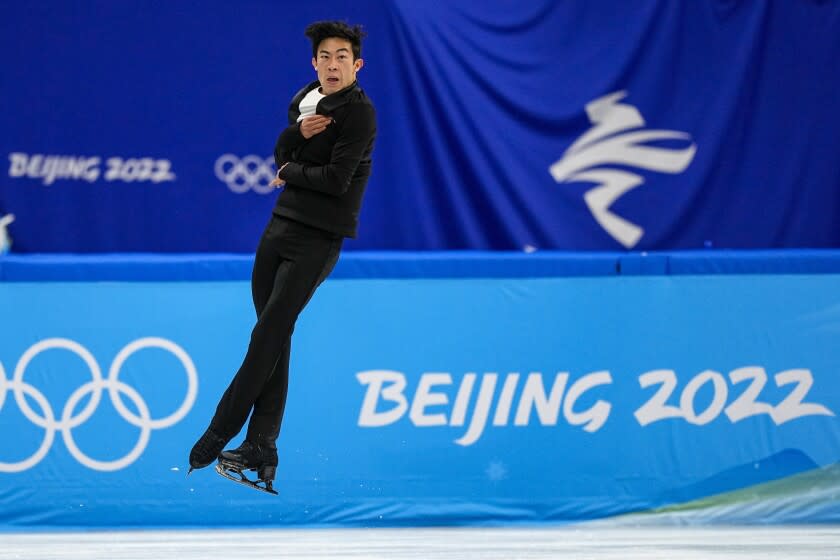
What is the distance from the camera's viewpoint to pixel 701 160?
6770 mm

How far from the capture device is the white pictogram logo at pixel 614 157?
22.2ft

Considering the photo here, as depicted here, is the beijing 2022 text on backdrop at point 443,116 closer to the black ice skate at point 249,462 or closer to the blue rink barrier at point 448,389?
the blue rink barrier at point 448,389

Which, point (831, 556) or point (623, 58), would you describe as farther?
point (623, 58)

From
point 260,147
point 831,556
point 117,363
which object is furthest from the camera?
point 260,147

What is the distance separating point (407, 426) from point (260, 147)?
1.66 meters

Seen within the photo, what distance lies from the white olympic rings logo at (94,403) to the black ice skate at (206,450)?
6.52ft

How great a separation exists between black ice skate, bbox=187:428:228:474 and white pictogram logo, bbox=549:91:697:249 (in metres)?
3.06

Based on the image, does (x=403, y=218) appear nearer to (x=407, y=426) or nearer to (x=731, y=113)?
(x=407, y=426)

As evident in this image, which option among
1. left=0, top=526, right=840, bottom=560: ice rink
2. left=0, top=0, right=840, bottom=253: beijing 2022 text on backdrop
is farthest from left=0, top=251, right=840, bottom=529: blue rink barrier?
left=0, top=0, right=840, bottom=253: beijing 2022 text on backdrop

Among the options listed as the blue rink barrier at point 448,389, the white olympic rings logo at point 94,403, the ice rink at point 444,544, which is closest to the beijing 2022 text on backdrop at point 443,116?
the blue rink barrier at point 448,389

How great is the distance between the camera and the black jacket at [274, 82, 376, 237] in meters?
4.12

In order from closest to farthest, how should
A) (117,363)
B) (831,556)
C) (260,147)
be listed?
(831,556) → (117,363) → (260,147)

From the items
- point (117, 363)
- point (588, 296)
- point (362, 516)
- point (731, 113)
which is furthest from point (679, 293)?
point (117, 363)

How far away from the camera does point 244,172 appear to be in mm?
6664
